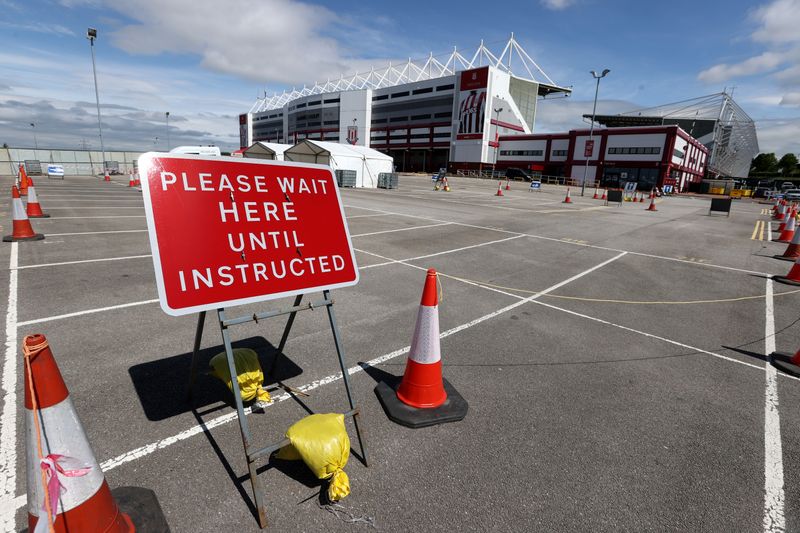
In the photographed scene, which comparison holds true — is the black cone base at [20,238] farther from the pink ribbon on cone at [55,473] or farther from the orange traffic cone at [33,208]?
the pink ribbon on cone at [55,473]

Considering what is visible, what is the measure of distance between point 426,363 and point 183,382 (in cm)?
215

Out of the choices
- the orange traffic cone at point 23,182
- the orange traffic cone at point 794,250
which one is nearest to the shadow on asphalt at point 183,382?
the orange traffic cone at point 23,182

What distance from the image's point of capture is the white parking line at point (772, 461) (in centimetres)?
230

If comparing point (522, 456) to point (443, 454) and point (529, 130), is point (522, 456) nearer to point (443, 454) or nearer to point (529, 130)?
point (443, 454)

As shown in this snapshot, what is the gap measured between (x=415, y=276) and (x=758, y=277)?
7.36m

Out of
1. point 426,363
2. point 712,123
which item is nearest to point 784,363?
point 426,363

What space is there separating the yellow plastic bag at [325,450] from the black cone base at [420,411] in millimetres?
759

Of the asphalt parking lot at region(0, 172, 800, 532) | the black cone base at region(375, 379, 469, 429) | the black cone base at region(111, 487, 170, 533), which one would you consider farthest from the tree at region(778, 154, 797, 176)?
the black cone base at region(111, 487, 170, 533)

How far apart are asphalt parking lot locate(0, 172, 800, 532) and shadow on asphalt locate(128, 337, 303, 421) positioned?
0.02m

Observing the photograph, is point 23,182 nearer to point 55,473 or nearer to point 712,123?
point 55,473

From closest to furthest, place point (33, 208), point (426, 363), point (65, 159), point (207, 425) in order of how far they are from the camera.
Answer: point (207, 425), point (426, 363), point (33, 208), point (65, 159)

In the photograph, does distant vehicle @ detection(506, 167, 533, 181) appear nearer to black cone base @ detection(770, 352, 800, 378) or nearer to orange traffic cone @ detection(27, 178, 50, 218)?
orange traffic cone @ detection(27, 178, 50, 218)

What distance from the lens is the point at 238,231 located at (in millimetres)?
2480

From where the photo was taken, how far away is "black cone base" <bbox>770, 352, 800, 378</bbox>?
13.5 feet
